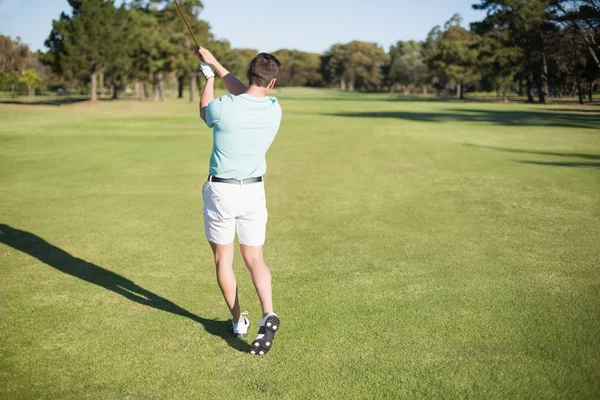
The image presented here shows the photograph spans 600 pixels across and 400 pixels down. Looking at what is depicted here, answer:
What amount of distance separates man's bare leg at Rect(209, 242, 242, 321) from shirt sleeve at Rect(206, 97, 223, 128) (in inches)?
41.5

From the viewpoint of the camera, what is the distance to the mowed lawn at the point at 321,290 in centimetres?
406

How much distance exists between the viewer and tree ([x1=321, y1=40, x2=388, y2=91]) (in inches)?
6703

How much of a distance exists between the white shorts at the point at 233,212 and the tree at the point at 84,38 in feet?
202

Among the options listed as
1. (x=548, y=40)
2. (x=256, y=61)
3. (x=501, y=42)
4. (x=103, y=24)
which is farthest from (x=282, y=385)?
(x=501, y=42)

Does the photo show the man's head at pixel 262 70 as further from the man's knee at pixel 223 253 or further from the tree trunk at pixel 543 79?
the tree trunk at pixel 543 79

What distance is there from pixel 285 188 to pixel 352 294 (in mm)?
6746

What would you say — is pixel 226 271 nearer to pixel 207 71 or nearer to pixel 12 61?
pixel 207 71

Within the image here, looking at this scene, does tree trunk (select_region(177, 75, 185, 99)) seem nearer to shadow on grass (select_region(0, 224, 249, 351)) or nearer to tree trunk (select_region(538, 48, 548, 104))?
tree trunk (select_region(538, 48, 548, 104))

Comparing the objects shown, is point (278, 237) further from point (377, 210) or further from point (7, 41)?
point (7, 41)

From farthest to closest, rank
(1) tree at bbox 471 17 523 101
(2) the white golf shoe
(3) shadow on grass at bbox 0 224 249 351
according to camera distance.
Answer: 1. (1) tree at bbox 471 17 523 101
2. (3) shadow on grass at bbox 0 224 249 351
3. (2) the white golf shoe

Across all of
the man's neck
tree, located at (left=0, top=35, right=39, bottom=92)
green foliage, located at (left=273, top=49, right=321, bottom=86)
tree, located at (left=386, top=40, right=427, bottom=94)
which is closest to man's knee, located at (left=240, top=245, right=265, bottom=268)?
the man's neck

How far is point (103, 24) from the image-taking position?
6225 cm

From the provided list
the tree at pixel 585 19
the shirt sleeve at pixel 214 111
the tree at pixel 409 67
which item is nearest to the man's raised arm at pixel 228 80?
the shirt sleeve at pixel 214 111

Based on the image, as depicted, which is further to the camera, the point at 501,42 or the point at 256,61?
the point at 501,42
